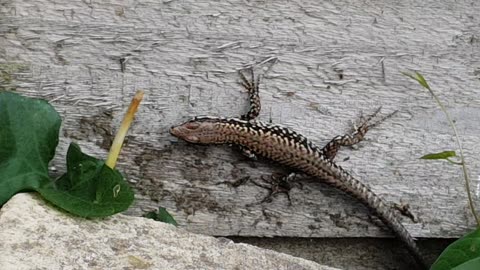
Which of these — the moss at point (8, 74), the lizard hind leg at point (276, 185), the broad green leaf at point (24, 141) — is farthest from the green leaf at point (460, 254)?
the moss at point (8, 74)

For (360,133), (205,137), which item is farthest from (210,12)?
(360,133)

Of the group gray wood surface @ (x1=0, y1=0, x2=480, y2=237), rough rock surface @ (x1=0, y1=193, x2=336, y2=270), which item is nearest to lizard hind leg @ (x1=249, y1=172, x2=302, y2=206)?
gray wood surface @ (x1=0, y1=0, x2=480, y2=237)

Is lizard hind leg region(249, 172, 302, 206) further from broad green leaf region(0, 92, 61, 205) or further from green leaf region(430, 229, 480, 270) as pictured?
broad green leaf region(0, 92, 61, 205)

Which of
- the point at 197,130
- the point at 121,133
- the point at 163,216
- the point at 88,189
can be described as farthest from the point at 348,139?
the point at 88,189

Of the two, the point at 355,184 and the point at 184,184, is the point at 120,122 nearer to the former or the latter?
the point at 184,184

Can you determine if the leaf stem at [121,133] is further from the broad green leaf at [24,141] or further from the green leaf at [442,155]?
the green leaf at [442,155]

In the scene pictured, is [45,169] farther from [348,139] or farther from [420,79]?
[420,79]
